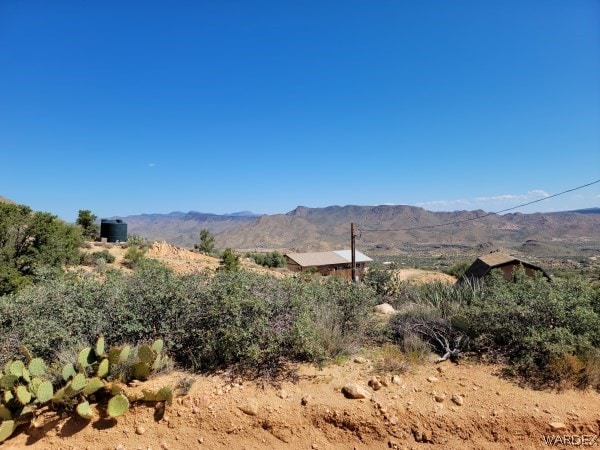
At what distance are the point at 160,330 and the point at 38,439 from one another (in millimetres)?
1802

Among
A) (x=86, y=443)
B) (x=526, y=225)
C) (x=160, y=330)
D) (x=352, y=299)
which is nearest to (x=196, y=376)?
(x=160, y=330)

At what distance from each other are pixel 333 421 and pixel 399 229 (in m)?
97.0

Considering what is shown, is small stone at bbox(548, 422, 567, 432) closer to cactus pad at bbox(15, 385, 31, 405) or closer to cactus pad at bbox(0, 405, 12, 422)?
cactus pad at bbox(15, 385, 31, 405)

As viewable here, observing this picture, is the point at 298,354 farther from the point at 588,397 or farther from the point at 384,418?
the point at 588,397

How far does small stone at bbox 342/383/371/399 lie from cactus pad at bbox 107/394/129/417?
2.66 m

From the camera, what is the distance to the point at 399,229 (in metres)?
97.1

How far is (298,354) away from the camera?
17.7 feet

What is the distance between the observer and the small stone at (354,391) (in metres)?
4.36

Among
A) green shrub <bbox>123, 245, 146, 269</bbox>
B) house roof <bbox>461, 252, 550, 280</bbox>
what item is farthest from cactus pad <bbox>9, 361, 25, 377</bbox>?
green shrub <bbox>123, 245, 146, 269</bbox>

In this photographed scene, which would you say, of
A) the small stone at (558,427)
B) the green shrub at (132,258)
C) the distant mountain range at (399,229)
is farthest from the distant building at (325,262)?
the distant mountain range at (399,229)

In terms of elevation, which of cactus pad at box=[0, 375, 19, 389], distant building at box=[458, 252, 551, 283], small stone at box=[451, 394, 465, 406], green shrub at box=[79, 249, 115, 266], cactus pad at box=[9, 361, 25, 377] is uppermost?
green shrub at box=[79, 249, 115, 266]

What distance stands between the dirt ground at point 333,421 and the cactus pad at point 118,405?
25cm

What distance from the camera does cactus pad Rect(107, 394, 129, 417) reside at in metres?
3.95

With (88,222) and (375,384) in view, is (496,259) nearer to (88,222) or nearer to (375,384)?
(375,384)
